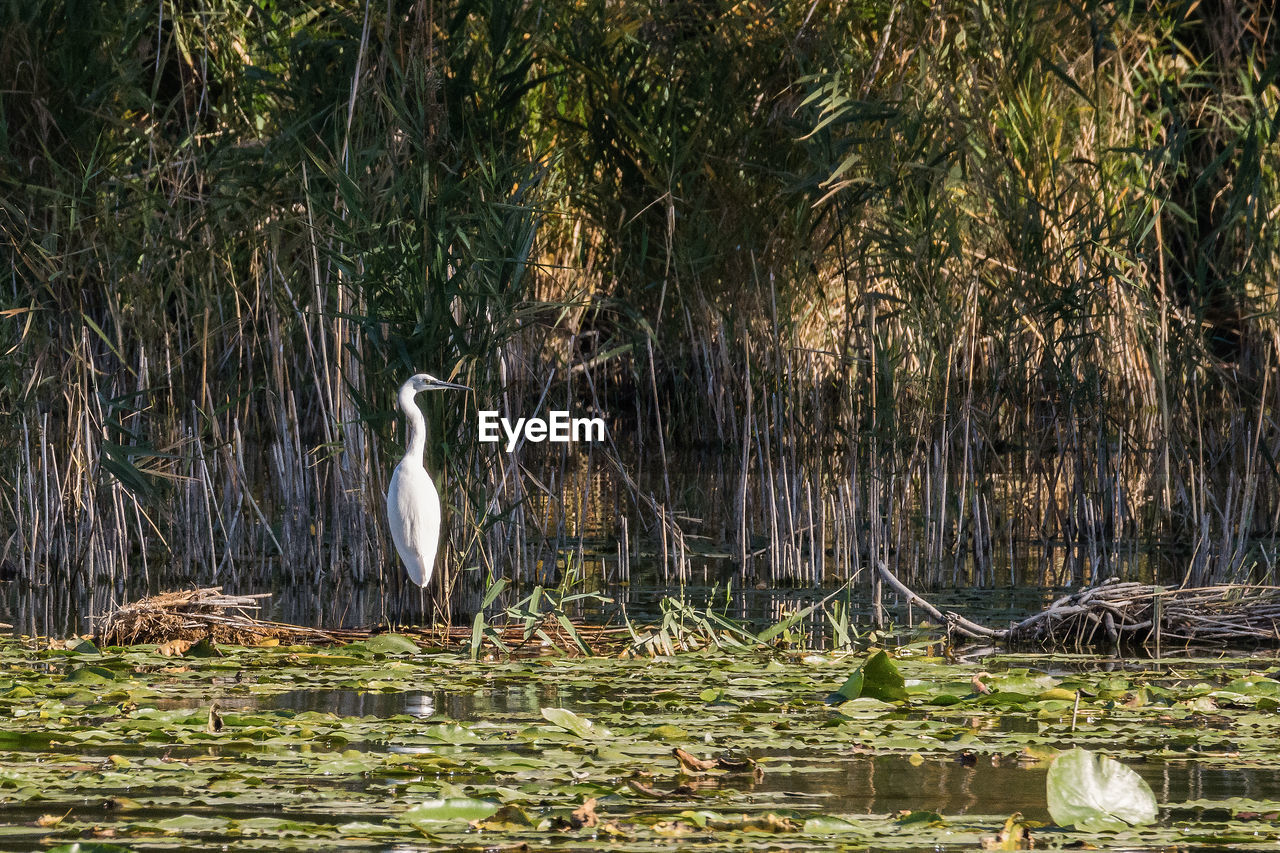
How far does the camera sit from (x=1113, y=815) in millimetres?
2979

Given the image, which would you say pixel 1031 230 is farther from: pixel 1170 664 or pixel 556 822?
pixel 556 822

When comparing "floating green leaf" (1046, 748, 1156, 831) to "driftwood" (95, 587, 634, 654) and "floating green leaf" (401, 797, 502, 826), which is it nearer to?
"floating green leaf" (401, 797, 502, 826)

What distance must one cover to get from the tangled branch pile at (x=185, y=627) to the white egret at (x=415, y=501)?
23.3 inches

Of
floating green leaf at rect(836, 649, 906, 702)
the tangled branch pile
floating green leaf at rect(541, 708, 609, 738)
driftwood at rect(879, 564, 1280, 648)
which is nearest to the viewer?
floating green leaf at rect(541, 708, 609, 738)

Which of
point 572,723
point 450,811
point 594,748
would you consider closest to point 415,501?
point 572,723

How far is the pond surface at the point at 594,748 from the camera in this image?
2.91 meters

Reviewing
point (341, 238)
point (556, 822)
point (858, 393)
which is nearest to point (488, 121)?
point (341, 238)

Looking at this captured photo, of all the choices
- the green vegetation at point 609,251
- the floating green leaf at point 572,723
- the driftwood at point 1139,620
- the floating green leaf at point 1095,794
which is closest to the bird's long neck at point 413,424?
A: the green vegetation at point 609,251

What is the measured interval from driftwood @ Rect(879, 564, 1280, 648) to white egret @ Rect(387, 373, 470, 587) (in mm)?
1599

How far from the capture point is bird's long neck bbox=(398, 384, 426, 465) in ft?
19.9

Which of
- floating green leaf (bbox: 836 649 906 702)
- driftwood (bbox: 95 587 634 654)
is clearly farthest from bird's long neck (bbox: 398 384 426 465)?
floating green leaf (bbox: 836 649 906 702)

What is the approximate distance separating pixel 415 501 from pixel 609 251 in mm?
3228

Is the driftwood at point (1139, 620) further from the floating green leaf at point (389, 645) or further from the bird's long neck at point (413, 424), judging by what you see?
the bird's long neck at point (413, 424)

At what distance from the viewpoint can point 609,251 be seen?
888 cm
